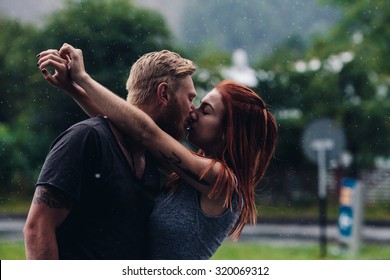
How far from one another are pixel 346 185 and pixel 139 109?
17.3 ft

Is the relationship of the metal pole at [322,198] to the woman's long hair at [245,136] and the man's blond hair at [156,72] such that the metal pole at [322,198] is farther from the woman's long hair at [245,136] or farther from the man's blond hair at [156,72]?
the man's blond hair at [156,72]

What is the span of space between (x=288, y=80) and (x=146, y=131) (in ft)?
26.4

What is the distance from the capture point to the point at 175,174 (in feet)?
5.13

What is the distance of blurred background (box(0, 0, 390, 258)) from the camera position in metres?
6.20

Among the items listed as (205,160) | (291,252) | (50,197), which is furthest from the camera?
(291,252)

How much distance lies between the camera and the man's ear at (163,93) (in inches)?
57.1

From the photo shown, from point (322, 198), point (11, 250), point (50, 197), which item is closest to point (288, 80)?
point (322, 198)

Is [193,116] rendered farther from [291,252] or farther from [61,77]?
[291,252]

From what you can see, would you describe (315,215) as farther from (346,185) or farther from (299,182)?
(346,185)

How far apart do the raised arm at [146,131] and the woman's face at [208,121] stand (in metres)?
0.06

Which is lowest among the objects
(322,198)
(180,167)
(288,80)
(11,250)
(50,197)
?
(50,197)

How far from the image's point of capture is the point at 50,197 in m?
1.26

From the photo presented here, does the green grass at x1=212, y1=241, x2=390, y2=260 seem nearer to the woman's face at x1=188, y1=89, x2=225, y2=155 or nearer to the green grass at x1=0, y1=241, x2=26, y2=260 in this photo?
the green grass at x1=0, y1=241, x2=26, y2=260

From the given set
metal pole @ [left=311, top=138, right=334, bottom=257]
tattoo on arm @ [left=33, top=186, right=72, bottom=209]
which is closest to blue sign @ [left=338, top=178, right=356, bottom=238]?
metal pole @ [left=311, top=138, right=334, bottom=257]
